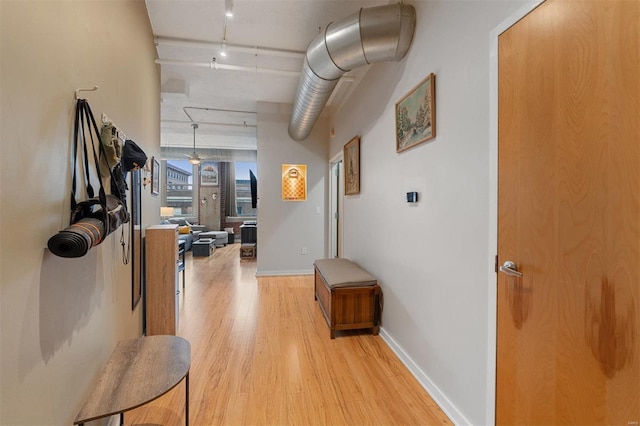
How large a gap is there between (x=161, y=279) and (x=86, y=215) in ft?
4.75

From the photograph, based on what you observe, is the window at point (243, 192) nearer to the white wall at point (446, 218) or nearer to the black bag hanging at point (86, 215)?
the white wall at point (446, 218)

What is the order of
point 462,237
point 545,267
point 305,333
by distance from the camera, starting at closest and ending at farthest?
point 545,267
point 462,237
point 305,333

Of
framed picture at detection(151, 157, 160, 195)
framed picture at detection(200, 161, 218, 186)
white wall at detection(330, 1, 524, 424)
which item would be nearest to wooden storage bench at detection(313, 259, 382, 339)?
white wall at detection(330, 1, 524, 424)

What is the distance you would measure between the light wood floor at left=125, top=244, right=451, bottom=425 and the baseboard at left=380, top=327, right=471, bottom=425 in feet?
0.13

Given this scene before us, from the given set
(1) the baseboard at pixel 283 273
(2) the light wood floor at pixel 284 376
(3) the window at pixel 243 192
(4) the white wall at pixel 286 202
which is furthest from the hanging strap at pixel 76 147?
(3) the window at pixel 243 192

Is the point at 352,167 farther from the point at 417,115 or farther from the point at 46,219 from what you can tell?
the point at 46,219

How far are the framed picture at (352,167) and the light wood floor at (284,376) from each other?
64.2 inches

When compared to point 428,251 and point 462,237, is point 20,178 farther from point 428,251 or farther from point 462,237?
point 428,251

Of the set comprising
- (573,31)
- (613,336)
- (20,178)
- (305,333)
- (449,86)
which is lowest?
(305,333)

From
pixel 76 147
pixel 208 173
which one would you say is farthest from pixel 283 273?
pixel 208 173

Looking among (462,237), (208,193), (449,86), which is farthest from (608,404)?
(208,193)

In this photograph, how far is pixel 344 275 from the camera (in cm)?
268

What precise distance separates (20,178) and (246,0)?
7.61 ft

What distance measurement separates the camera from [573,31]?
0.96m
